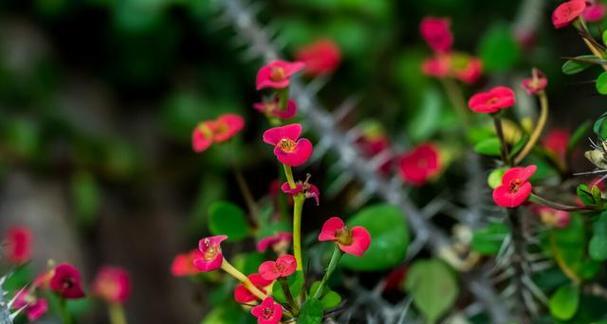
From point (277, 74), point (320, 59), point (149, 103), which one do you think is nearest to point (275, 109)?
point (277, 74)

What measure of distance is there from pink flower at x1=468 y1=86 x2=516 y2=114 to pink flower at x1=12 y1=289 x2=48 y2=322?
19.7 inches

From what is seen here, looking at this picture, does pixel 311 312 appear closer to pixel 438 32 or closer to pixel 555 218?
pixel 555 218

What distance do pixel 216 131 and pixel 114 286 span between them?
10.4 inches

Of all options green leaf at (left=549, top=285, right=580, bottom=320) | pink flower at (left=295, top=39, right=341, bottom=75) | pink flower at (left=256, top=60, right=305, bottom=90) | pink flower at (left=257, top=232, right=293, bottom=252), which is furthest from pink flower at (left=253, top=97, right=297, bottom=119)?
pink flower at (left=295, top=39, right=341, bottom=75)

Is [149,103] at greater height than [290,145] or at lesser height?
→ lesser

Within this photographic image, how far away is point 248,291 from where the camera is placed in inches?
28.8

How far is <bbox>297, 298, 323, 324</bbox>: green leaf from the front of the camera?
2.17 feet

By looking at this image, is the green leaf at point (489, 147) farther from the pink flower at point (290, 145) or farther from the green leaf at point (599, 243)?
the pink flower at point (290, 145)

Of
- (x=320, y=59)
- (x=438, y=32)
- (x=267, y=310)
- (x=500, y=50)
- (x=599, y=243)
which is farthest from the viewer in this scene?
(x=320, y=59)

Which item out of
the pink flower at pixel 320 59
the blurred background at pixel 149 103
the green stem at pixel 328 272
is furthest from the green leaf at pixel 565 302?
the blurred background at pixel 149 103

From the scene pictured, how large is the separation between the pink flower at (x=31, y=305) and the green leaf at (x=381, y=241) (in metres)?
0.34

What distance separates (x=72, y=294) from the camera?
82cm

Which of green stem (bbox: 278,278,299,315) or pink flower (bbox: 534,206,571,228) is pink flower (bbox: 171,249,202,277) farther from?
pink flower (bbox: 534,206,571,228)

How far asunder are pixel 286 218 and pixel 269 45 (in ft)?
1.21
